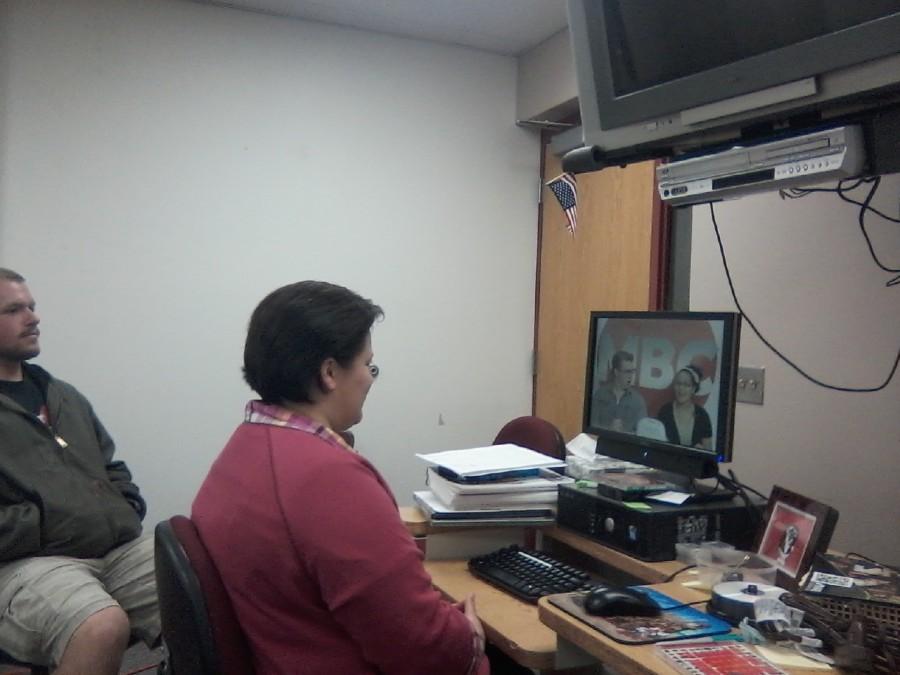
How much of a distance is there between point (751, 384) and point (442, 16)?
81.6 inches

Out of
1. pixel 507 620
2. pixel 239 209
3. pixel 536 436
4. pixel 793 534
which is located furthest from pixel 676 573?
pixel 239 209

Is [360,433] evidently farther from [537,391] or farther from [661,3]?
[661,3]

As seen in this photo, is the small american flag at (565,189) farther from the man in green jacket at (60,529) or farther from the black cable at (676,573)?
the man in green jacket at (60,529)

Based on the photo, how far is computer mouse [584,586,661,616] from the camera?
1.23 metres

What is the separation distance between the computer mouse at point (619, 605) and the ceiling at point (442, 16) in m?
2.60

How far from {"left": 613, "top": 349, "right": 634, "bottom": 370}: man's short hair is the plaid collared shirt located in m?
0.79

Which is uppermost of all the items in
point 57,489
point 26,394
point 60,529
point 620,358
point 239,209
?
point 239,209

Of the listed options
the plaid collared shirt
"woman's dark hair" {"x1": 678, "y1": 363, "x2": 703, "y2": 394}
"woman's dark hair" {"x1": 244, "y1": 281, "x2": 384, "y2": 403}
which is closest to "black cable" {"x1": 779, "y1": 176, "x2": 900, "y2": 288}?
→ "woman's dark hair" {"x1": 678, "y1": 363, "x2": 703, "y2": 394}

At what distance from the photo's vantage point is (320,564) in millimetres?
1150

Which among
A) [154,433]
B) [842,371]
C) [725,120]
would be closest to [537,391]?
[154,433]

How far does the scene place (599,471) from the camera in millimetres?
1898

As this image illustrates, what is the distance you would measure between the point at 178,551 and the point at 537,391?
9.18 ft

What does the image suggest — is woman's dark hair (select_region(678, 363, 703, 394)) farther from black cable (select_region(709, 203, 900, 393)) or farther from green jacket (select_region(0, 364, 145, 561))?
green jacket (select_region(0, 364, 145, 561))

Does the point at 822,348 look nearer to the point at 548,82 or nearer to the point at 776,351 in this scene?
the point at 776,351
